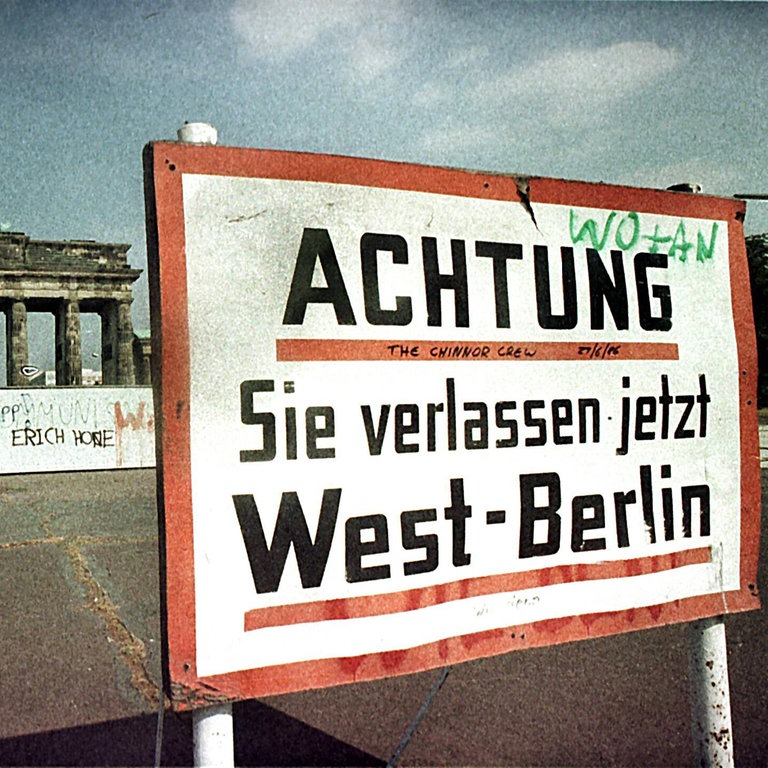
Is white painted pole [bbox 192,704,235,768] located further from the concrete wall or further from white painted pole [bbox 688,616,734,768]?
the concrete wall

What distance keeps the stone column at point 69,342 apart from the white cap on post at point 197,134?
48.2 metres

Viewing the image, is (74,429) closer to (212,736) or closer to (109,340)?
(212,736)

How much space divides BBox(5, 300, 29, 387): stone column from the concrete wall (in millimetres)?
32706

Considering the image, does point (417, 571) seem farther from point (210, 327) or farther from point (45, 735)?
point (45, 735)

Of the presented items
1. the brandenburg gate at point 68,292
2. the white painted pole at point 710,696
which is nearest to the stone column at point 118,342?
the brandenburg gate at point 68,292

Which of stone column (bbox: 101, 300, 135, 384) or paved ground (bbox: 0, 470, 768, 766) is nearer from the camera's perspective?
paved ground (bbox: 0, 470, 768, 766)

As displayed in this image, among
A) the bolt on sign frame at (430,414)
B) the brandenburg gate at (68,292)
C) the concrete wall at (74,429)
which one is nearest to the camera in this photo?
the bolt on sign frame at (430,414)

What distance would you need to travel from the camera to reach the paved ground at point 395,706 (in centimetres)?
300

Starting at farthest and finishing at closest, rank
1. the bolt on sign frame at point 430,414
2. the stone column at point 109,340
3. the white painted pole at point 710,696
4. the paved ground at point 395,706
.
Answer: the stone column at point 109,340, the paved ground at point 395,706, the white painted pole at point 710,696, the bolt on sign frame at point 430,414

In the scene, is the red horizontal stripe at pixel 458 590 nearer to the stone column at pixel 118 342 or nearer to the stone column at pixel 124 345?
the stone column at pixel 118 342

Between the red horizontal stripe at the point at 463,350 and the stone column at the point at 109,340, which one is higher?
the stone column at the point at 109,340

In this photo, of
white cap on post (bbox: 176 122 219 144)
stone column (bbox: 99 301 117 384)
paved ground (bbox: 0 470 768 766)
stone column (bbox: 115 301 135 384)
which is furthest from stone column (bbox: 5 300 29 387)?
white cap on post (bbox: 176 122 219 144)

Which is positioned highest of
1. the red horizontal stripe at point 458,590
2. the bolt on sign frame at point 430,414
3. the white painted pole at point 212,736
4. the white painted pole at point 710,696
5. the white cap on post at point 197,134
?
the white cap on post at point 197,134

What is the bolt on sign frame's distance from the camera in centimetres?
151
